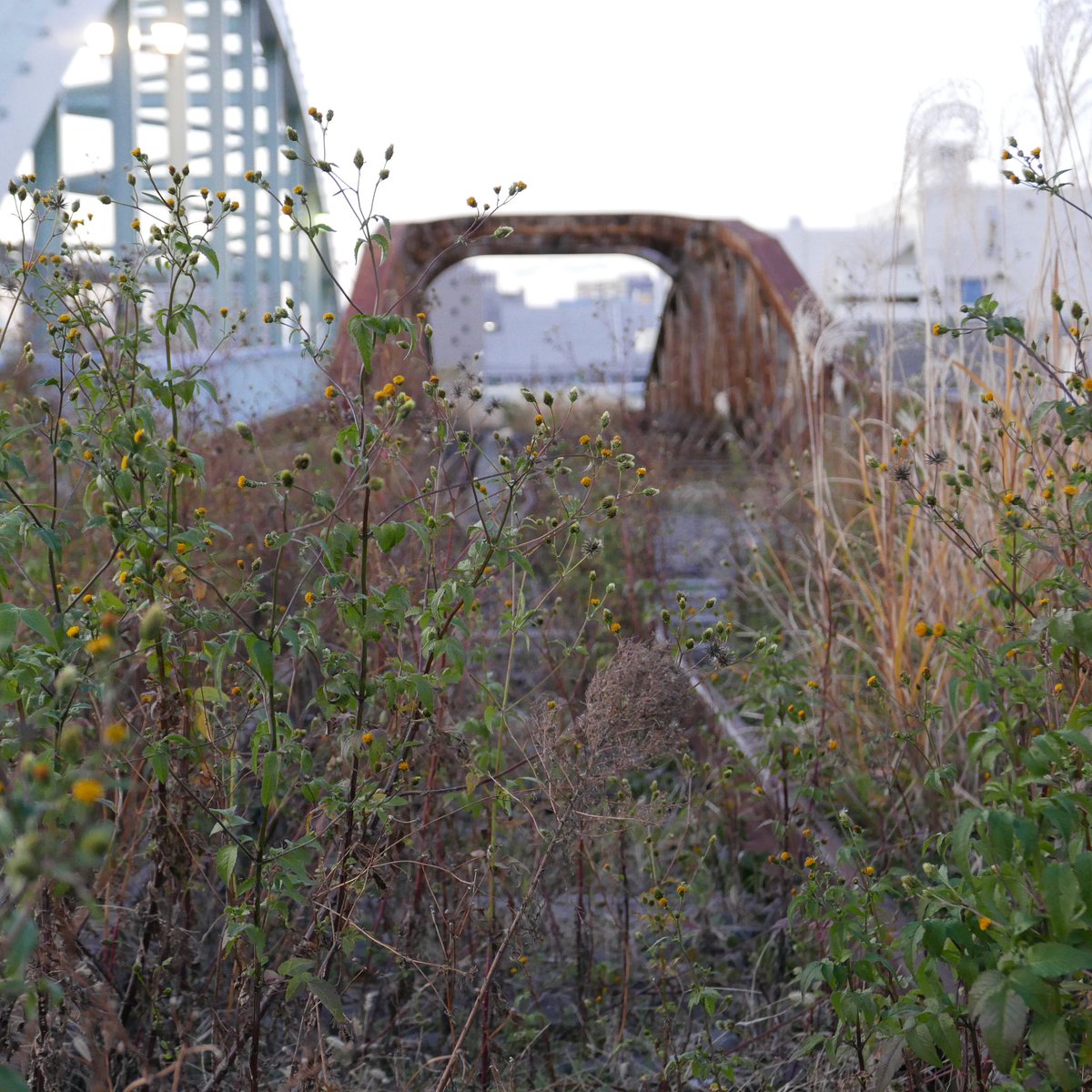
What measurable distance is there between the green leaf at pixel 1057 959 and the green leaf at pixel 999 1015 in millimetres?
38

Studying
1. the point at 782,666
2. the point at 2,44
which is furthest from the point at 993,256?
the point at 2,44

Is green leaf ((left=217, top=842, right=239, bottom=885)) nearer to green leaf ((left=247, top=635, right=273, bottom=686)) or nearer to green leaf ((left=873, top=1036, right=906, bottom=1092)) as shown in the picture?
green leaf ((left=247, top=635, right=273, bottom=686))

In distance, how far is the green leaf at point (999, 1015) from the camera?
1.21m

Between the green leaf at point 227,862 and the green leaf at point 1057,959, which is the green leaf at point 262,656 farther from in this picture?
the green leaf at point 1057,959

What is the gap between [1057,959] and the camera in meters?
1.23

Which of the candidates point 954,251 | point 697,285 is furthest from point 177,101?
point 954,251

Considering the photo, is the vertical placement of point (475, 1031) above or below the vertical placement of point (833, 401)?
below

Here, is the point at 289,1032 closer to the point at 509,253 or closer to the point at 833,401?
the point at 833,401

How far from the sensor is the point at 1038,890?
1423 mm

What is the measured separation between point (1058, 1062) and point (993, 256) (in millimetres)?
3362

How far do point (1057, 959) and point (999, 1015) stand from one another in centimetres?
9

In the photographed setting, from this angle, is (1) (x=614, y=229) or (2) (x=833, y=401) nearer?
(2) (x=833, y=401)

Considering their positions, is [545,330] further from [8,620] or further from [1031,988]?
[1031,988]

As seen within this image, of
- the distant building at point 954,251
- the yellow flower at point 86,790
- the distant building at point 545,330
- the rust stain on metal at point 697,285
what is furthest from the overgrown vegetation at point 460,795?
the rust stain on metal at point 697,285
